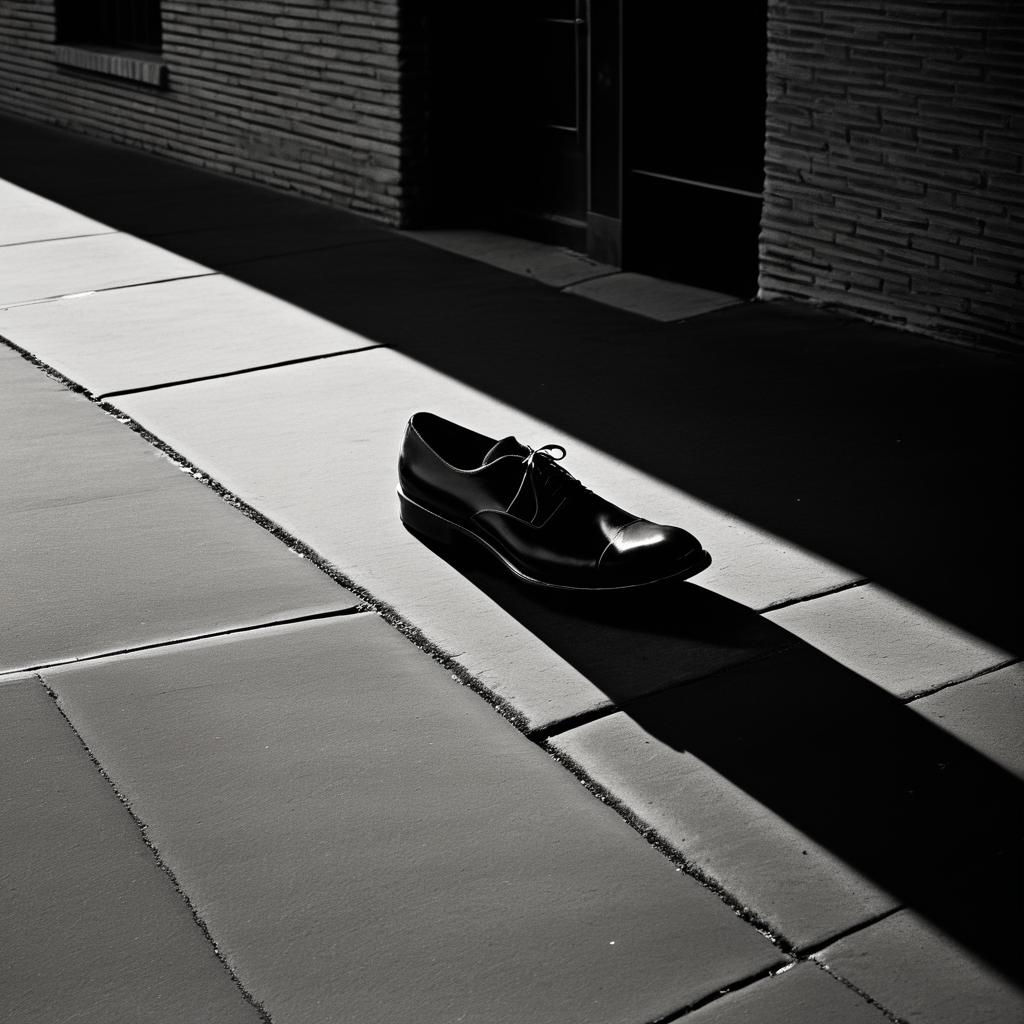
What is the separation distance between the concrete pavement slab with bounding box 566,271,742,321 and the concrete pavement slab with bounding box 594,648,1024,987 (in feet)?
9.99

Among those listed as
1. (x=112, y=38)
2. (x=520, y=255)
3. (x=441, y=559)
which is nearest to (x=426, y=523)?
(x=441, y=559)

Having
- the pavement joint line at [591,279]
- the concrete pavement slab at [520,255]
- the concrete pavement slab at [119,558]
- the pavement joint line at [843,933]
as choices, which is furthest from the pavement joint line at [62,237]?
the pavement joint line at [843,933]

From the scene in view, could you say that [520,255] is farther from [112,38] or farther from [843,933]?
[112,38]

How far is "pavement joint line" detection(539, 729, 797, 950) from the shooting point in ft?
6.64

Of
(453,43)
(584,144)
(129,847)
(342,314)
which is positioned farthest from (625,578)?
(453,43)

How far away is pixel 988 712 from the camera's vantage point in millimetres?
2584

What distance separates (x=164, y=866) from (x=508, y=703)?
73 centimetres

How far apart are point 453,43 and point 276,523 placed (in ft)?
14.3

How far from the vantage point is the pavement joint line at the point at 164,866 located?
192 cm

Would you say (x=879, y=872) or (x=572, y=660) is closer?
(x=879, y=872)

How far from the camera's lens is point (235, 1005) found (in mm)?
1903

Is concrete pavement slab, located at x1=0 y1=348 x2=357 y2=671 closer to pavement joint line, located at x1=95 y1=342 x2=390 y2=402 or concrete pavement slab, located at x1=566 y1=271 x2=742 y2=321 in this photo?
pavement joint line, located at x1=95 y1=342 x2=390 y2=402

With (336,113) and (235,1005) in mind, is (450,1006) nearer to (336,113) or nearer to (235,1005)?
(235,1005)

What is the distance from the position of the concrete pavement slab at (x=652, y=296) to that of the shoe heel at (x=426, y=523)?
7.75ft
